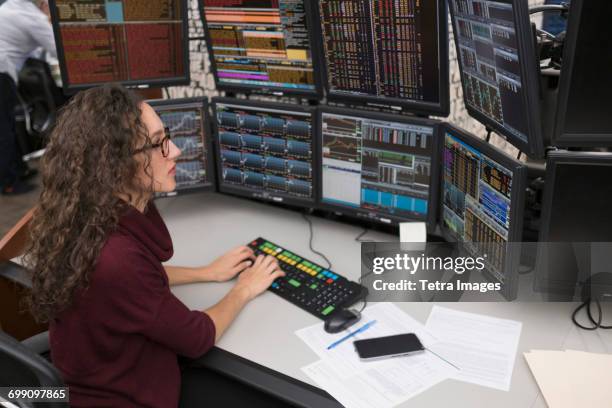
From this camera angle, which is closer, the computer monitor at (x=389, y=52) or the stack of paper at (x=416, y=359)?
the stack of paper at (x=416, y=359)

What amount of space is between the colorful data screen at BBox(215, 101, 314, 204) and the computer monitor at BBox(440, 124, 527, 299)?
0.47m

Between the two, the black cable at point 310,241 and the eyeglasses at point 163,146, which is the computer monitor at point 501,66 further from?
the eyeglasses at point 163,146

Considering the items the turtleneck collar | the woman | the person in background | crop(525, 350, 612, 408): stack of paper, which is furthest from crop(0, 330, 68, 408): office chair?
the person in background

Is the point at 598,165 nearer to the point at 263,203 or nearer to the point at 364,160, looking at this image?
the point at 364,160

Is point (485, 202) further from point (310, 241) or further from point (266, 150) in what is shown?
point (266, 150)

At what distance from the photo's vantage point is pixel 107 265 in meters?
1.15

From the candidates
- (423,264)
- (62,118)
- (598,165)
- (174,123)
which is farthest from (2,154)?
(598,165)

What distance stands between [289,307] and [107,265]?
0.52m

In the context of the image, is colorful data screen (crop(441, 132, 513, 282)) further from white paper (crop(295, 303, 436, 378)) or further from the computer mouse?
the computer mouse

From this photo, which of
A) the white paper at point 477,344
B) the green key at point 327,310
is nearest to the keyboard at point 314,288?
the green key at point 327,310

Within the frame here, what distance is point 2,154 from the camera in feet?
11.6

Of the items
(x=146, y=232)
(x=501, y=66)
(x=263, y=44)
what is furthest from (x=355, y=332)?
(x=263, y=44)

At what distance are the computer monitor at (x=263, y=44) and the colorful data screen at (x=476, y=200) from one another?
1.68 feet

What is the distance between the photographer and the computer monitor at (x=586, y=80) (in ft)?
3.69
